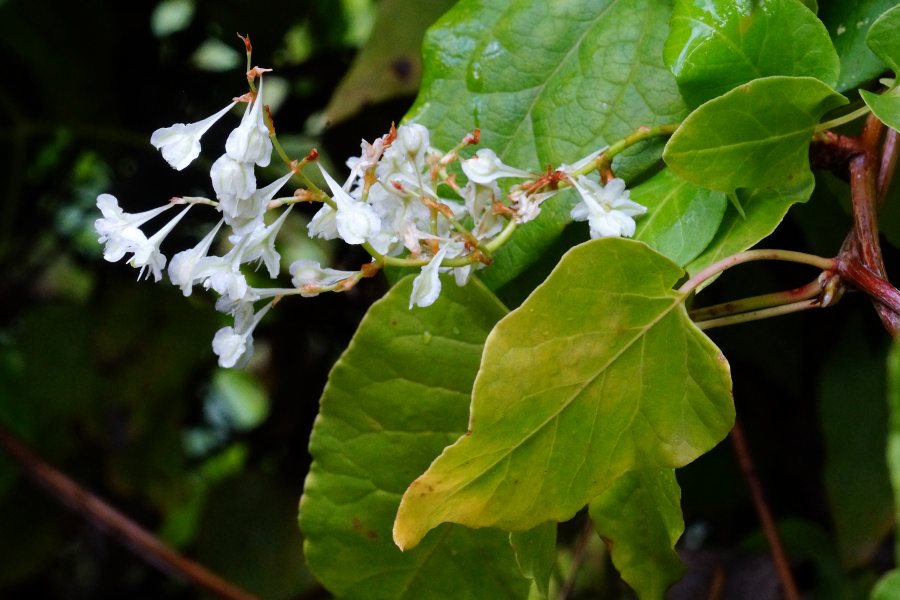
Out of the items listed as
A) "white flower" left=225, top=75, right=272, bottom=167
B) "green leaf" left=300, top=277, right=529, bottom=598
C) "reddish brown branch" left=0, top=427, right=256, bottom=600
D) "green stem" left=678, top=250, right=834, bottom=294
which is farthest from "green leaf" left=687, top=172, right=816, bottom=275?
"reddish brown branch" left=0, top=427, right=256, bottom=600

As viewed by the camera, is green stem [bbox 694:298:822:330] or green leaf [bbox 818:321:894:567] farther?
green leaf [bbox 818:321:894:567]

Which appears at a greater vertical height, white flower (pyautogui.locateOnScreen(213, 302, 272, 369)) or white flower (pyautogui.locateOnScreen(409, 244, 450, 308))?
white flower (pyautogui.locateOnScreen(409, 244, 450, 308))

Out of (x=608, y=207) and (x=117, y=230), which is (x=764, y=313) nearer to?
(x=608, y=207)

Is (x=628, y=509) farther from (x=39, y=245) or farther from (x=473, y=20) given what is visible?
(x=39, y=245)

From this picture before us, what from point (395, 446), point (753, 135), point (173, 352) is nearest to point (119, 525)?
point (173, 352)

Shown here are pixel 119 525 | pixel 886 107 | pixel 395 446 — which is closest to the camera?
pixel 886 107

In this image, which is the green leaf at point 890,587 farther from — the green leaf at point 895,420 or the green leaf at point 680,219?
the green leaf at point 680,219

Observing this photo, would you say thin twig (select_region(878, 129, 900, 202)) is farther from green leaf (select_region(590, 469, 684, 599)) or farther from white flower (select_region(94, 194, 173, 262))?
white flower (select_region(94, 194, 173, 262))

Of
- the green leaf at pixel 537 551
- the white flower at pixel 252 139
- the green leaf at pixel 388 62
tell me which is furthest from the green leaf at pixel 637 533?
the green leaf at pixel 388 62

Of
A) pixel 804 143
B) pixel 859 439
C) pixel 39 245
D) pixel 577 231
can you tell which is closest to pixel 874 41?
pixel 804 143
